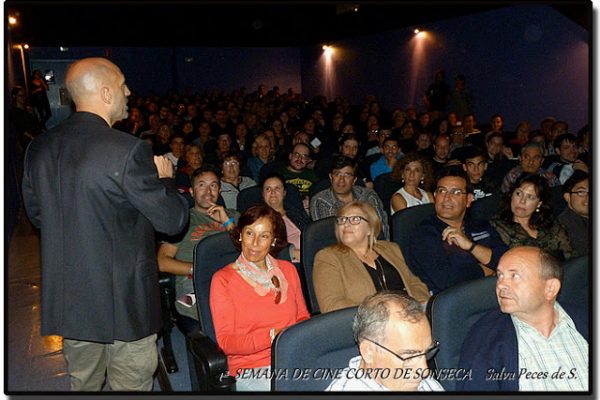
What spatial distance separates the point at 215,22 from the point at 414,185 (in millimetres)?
9160

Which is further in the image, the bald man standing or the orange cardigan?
the orange cardigan

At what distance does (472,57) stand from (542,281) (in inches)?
349

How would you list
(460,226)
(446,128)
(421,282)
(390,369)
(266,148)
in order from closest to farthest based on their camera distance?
(390,369)
(421,282)
(460,226)
(266,148)
(446,128)

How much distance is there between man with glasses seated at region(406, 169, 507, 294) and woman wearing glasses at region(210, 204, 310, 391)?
790 millimetres

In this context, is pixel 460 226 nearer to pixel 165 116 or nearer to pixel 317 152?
pixel 317 152

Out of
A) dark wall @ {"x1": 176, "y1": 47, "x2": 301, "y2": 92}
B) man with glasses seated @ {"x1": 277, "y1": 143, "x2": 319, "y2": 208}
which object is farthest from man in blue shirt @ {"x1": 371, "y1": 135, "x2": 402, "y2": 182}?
dark wall @ {"x1": 176, "y1": 47, "x2": 301, "y2": 92}

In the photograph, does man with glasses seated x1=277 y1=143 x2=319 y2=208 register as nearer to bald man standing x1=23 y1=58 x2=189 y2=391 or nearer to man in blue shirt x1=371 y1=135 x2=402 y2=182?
man in blue shirt x1=371 y1=135 x2=402 y2=182

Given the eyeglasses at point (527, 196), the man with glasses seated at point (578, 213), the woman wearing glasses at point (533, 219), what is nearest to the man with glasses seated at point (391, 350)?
the woman wearing glasses at point (533, 219)

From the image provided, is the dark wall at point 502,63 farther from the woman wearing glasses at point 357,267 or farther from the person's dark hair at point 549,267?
the person's dark hair at point 549,267

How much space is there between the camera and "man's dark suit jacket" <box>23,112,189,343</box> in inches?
70.4

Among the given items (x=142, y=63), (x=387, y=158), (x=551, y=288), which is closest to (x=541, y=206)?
(x=551, y=288)

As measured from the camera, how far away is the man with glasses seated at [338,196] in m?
3.92

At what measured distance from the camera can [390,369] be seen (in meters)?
1.55

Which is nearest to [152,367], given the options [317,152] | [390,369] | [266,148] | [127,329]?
[127,329]
